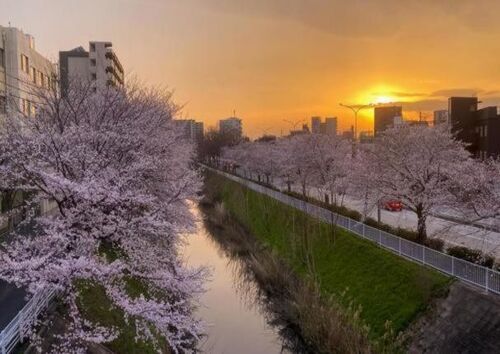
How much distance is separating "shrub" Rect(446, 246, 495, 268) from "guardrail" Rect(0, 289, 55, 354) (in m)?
13.5

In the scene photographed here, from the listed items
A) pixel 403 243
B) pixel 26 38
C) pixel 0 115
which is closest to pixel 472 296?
pixel 403 243

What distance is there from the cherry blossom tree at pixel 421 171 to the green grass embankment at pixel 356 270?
2563mm

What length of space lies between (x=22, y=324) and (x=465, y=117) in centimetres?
5828

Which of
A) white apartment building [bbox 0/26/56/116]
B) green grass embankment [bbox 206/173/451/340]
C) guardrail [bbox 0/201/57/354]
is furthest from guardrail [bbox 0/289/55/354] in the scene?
white apartment building [bbox 0/26/56/116]

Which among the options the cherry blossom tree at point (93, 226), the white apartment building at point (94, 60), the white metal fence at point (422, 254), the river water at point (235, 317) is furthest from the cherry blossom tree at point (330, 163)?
the white apartment building at point (94, 60)

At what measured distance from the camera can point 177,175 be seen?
2662cm

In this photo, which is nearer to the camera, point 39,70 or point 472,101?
point 39,70

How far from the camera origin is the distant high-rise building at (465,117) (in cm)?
6028

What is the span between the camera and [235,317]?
24.1m

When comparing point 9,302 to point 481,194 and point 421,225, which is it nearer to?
point 481,194

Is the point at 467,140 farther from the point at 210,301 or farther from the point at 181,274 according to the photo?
the point at 181,274

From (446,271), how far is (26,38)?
40.1 m

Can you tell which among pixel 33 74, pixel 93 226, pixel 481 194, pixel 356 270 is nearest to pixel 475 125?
pixel 356 270

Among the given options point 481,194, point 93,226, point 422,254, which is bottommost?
point 422,254
